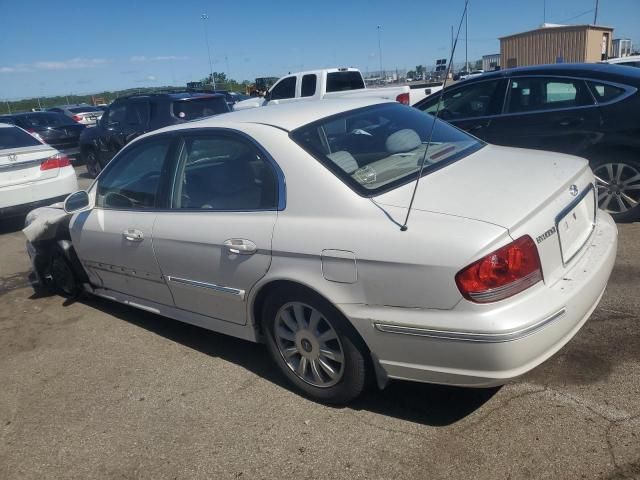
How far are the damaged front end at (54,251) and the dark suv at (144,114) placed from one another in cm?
529

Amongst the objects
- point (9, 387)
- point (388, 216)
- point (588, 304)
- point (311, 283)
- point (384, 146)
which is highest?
point (384, 146)

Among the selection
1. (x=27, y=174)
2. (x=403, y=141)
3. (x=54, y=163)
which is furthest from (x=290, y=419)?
(x=54, y=163)

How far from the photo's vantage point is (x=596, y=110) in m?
5.23

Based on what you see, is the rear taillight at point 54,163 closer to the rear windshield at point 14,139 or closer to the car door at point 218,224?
the rear windshield at point 14,139

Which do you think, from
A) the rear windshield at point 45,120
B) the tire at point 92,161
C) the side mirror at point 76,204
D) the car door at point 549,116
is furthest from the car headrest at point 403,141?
the rear windshield at point 45,120

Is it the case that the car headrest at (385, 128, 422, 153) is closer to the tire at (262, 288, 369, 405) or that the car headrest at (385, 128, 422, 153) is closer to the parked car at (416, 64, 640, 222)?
the tire at (262, 288, 369, 405)

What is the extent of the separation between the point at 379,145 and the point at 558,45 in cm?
2656

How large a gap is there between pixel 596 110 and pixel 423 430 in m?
4.04

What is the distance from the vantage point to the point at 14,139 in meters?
7.85

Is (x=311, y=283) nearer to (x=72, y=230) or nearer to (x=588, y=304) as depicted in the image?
(x=588, y=304)

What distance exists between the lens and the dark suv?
9836 mm

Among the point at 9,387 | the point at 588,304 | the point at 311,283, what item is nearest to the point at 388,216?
the point at 311,283

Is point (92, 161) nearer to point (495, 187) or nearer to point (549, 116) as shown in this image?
point (549, 116)

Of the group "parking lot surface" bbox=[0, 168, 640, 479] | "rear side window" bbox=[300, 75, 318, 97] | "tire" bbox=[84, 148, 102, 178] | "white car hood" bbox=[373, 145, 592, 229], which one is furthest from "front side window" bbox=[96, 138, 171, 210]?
"rear side window" bbox=[300, 75, 318, 97]
